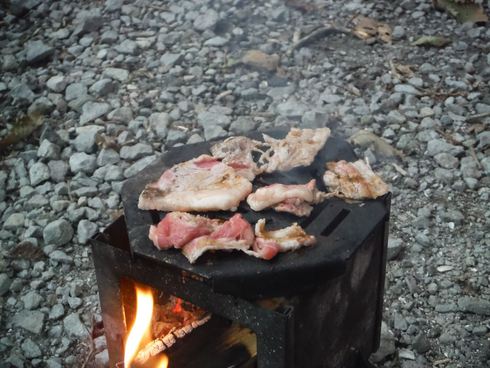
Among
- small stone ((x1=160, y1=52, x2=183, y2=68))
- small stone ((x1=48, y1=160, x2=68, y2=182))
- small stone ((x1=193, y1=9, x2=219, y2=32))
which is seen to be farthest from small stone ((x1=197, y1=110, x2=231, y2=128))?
small stone ((x1=193, y1=9, x2=219, y2=32))

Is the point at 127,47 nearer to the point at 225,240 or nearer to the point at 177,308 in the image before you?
the point at 177,308

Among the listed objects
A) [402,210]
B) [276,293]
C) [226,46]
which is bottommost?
[402,210]

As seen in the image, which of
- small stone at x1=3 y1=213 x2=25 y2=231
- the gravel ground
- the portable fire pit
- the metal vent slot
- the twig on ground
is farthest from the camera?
the twig on ground

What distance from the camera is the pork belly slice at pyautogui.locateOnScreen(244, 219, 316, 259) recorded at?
264 cm

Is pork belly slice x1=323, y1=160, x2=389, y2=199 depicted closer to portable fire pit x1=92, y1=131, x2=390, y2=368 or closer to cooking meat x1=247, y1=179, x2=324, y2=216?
portable fire pit x1=92, y1=131, x2=390, y2=368

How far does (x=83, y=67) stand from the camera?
7203 mm

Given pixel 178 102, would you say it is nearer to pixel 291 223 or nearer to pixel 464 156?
pixel 464 156

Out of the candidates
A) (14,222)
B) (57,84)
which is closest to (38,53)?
(57,84)

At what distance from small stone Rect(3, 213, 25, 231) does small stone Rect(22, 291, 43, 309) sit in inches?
34.1

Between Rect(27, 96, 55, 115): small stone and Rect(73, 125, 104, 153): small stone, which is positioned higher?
Rect(27, 96, 55, 115): small stone

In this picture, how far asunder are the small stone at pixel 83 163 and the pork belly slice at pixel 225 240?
3.20 meters

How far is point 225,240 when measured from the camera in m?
2.70

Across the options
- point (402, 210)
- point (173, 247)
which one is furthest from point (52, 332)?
point (402, 210)

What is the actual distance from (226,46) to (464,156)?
10.7 ft
